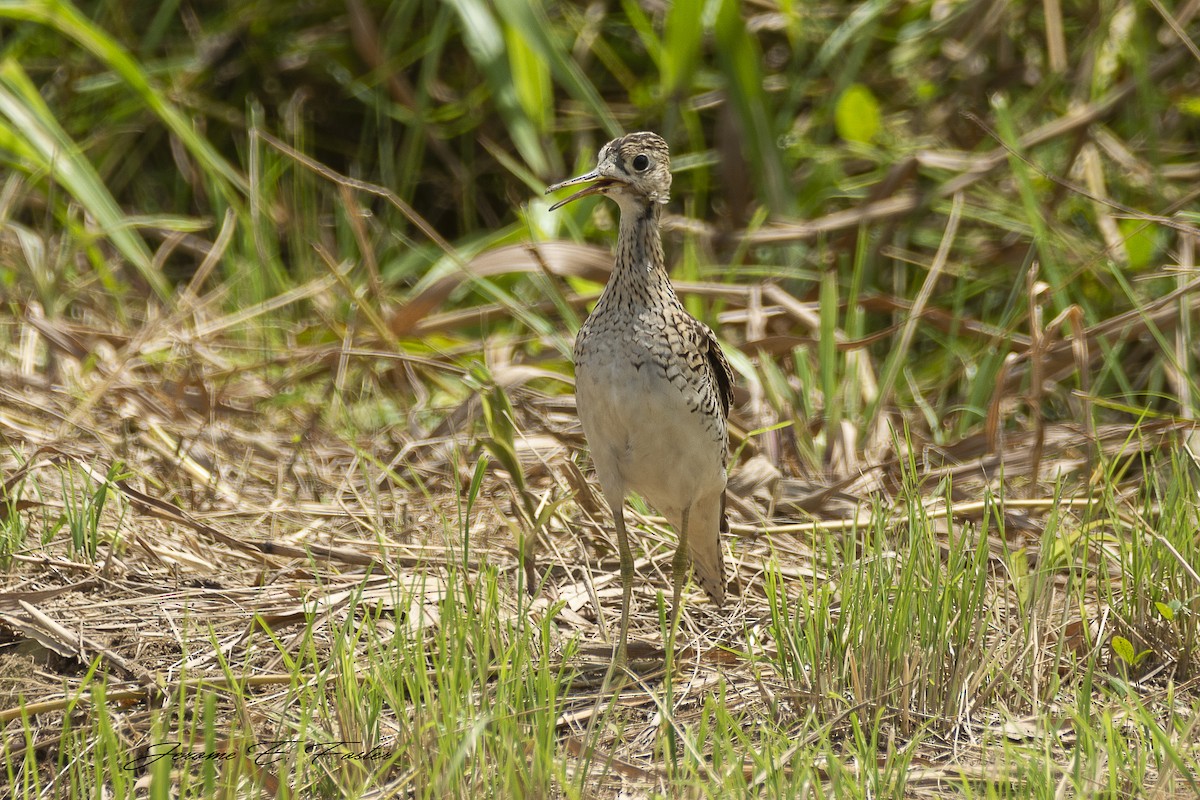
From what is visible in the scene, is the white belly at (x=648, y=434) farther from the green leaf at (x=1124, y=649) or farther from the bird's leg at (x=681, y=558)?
the green leaf at (x=1124, y=649)

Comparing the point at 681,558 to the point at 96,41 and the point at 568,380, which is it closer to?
the point at 568,380

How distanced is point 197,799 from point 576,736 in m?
0.96

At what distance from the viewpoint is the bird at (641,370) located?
365 cm

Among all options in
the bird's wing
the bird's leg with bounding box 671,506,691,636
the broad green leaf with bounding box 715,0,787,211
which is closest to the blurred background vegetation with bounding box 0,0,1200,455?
the broad green leaf with bounding box 715,0,787,211

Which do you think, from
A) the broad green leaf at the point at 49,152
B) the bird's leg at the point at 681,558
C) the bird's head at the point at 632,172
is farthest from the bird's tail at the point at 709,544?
the broad green leaf at the point at 49,152

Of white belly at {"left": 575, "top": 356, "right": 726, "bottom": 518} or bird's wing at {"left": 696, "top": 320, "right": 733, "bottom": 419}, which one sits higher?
bird's wing at {"left": 696, "top": 320, "right": 733, "bottom": 419}

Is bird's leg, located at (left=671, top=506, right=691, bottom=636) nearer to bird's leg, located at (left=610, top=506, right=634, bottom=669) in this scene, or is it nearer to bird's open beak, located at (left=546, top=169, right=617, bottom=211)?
bird's leg, located at (left=610, top=506, right=634, bottom=669)

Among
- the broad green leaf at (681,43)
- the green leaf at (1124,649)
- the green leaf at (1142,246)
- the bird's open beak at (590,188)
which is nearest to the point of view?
the green leaf at (1124,649)

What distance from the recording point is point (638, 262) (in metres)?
3.70

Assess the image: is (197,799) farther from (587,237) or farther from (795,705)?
(587,237)

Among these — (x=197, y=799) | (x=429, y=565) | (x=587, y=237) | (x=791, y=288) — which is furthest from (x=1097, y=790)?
(x=587, y=237)

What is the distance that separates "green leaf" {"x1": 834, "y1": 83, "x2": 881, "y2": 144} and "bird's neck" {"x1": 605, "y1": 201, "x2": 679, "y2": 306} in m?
2.91

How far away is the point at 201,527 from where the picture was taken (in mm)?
4125

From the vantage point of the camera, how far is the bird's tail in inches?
163
